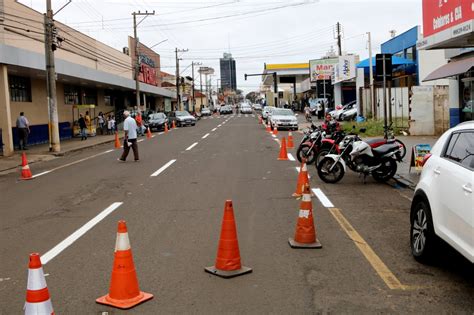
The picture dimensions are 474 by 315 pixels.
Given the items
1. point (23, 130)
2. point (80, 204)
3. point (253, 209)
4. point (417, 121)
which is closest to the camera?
point (253, 209)

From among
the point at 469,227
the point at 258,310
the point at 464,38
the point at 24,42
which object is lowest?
the point at 258,310

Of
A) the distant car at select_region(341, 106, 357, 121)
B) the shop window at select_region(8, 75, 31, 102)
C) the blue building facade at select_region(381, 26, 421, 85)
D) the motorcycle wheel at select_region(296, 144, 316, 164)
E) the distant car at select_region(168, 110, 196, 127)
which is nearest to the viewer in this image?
the motorcycle wheel at select_region(296, 144, 316, 164)

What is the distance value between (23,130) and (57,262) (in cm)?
2111

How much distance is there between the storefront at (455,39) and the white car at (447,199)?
6.28 m

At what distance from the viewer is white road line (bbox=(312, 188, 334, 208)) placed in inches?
Answer: 371

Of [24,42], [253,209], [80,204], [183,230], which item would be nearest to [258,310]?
[183,230]

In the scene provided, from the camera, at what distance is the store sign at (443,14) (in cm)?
1165

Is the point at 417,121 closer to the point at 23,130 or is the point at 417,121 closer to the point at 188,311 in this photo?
the point at 23,130

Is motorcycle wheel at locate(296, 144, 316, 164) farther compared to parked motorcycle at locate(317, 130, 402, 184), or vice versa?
motorcycle wheel at locate(296, 144, 316, 164)

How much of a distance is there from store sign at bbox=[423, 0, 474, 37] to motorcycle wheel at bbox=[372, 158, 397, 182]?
3.33m

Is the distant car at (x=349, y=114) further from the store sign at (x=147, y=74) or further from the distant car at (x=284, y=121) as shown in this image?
the store sign at (x=147, y=74)

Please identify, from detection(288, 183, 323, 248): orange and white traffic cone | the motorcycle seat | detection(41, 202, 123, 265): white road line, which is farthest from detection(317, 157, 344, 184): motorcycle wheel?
detection(288, 183, 323, 248): orange and white traffic cone

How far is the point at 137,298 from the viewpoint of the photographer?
4.81m

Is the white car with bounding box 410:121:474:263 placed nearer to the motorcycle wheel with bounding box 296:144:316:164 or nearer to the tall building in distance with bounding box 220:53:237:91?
the motorcycle wheel with bounding box 296:144:316:164
